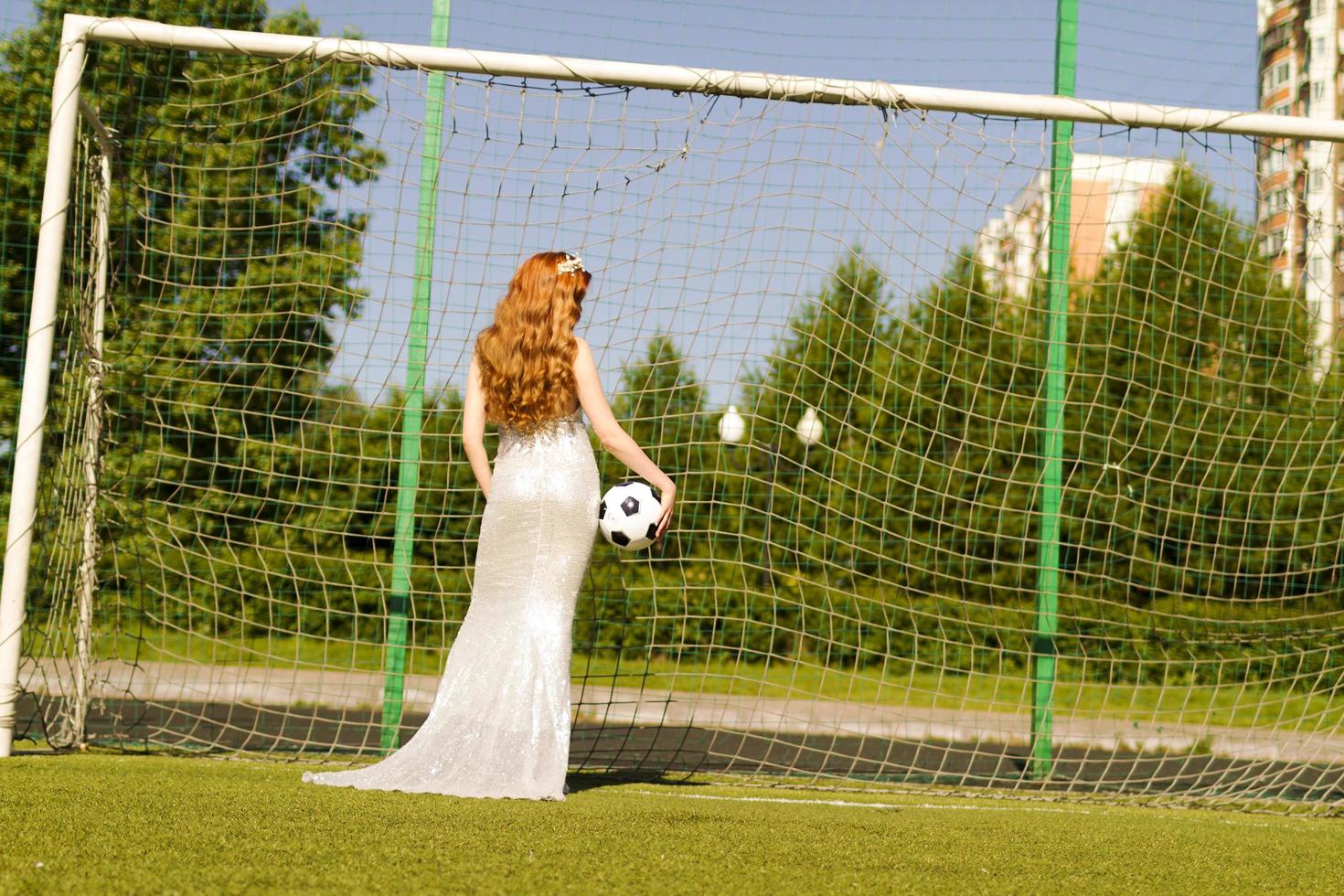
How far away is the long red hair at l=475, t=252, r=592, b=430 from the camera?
369cm

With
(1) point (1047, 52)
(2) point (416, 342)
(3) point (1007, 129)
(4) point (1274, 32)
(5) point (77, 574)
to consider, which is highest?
(4) point (1274, 32)

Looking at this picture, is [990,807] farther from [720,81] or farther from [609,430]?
[720,81]

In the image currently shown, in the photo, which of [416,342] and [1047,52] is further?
[1047,52]

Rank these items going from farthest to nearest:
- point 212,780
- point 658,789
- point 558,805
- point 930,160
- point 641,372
→ 1. point 641,372
2. point 930,160
3. point 658,789
4. point 212,780
5. point 558,805

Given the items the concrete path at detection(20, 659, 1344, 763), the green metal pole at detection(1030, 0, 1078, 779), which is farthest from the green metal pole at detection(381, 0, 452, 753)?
the green metal pole at detection(1030, 0, 1078, 779)

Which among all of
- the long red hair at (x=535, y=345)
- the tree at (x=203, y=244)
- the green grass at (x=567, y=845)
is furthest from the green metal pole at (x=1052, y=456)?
the tree at (x=203, y=244)

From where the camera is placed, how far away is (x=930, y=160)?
5270 mm

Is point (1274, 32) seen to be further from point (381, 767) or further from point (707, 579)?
point (381, 767)

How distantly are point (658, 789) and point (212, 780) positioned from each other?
163 centimetres

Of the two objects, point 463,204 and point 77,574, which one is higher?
point 463,204

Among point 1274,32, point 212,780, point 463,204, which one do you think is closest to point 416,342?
point 463,204

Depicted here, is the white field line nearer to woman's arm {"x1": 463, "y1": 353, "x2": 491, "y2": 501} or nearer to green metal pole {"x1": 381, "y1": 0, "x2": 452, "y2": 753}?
woman's arm {"x1": 463, "y1": 353, "x2": 491, "y2": 501}

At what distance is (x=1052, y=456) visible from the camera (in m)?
5.61

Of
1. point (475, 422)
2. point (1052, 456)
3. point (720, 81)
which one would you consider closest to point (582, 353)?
point (475, 422)
